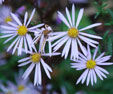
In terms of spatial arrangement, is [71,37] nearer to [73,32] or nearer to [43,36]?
[73,32]

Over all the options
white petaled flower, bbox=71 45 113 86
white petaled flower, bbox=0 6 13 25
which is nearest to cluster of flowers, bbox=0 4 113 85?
white petaled flower, bbox=71 45 113 86

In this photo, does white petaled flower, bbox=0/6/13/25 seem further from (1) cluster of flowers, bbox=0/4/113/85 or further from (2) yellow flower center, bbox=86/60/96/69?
(2) yellow flower center, bbox=86/60/96/69

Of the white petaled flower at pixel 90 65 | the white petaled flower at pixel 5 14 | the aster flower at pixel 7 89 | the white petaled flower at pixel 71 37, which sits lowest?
the aster flower at pixel 7 89

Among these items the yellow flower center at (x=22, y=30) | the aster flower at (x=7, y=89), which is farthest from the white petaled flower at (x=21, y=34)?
the aster flower at (x=7, y=89)

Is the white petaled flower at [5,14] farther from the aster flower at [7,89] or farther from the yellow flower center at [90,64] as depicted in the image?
the yellow flower center at [90,64]

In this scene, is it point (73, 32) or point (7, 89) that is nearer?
point (73, 32)

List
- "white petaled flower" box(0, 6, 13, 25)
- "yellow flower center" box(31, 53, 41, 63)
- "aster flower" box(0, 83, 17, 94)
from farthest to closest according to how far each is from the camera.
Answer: "white petaled flower" box(0, 6, 13, 25), "aster flower" box(0, 83, 17, 94), "yellow flower center" box(31, 53, 41, 63)

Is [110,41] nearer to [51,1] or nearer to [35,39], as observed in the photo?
[35,39]

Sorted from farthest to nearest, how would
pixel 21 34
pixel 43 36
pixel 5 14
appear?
pixel 5 14 → pixel 21 34 → pixel 43 36

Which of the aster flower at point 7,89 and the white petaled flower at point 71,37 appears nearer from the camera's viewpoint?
the white petaled flower at point 71,37

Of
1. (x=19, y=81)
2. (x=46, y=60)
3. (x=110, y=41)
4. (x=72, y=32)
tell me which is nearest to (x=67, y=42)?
(x=72, y=32)

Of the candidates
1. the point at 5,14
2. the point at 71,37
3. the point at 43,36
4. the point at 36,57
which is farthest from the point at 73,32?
the point at 5,14
